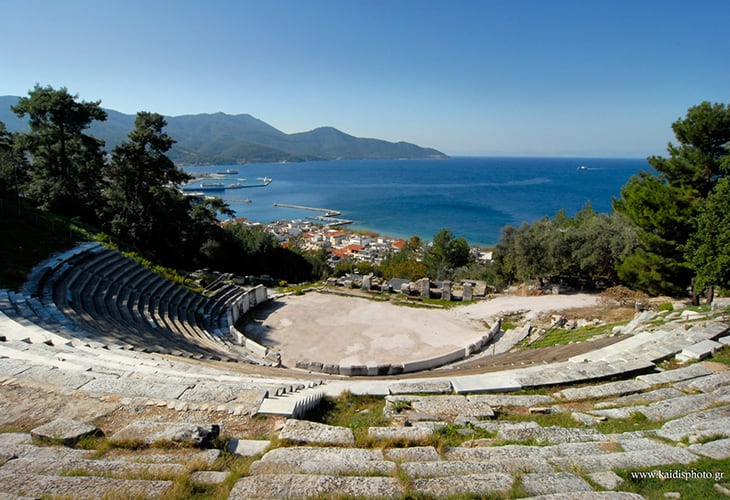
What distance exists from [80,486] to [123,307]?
1180cm

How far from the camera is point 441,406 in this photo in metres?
6.55

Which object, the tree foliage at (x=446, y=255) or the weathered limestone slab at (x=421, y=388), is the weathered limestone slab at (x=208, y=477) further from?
the tree foliage at (x=446, y=255)

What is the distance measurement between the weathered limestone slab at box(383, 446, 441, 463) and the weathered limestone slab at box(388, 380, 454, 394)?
273 cm

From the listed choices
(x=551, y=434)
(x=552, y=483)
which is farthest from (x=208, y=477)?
(x=551, y=434)

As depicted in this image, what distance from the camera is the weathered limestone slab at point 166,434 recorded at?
450 cm

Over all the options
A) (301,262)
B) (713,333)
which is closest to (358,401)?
(713,333)

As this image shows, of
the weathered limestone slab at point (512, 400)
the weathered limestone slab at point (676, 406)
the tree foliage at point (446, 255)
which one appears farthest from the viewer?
the tree foliage at point (446, 255)

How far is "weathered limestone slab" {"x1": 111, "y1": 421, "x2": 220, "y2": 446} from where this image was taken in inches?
177

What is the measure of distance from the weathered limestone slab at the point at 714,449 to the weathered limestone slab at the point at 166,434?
19.5ft

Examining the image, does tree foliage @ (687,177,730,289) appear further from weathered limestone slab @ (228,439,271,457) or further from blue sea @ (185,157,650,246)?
blue sea @ (185,157,650,246)

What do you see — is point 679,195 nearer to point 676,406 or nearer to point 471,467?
point 676,406

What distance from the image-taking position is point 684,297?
18.2m

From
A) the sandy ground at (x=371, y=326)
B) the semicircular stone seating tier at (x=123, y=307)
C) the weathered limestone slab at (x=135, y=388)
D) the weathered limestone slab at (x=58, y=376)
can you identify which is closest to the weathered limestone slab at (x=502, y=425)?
the weathered limestone slab at (x=135, y=388)

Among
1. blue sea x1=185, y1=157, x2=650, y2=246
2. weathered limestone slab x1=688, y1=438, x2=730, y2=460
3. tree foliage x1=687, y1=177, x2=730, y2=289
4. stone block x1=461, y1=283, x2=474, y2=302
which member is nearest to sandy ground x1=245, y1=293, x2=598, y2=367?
stone block x1=461, y1=283, x2=474, y2=302
